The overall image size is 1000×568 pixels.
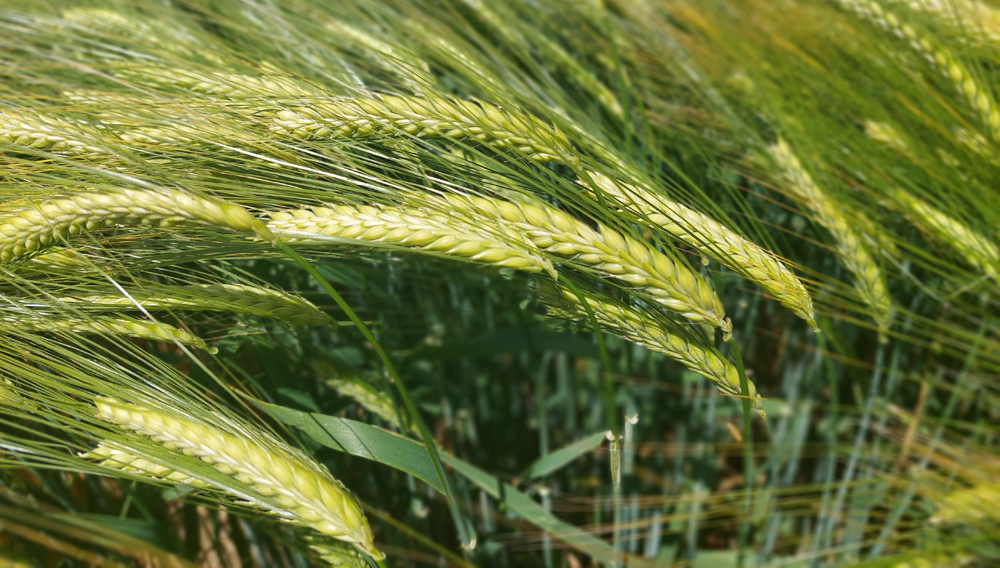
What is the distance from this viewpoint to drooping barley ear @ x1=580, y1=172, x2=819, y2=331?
59 centimetres

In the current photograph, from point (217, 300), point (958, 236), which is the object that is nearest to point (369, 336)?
point (217, 300)

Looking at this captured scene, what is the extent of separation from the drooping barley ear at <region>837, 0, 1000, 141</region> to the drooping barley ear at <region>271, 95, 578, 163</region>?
739mm

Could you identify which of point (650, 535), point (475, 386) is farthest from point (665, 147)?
point (650, 535)

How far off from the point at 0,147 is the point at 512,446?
3.07ft

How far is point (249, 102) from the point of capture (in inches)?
26.1

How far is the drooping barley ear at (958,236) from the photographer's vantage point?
873 mm

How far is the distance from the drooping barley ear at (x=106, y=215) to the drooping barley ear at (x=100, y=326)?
0.07 m

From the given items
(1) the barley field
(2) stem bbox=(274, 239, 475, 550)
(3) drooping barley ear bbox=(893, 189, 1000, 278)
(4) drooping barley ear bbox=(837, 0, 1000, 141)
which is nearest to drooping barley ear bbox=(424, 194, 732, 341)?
(1) the barley field

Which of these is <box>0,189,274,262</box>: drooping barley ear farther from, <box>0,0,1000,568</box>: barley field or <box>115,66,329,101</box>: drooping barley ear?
<box>115,66,329,101</box>: drooping barley ear

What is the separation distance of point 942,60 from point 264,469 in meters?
1.15

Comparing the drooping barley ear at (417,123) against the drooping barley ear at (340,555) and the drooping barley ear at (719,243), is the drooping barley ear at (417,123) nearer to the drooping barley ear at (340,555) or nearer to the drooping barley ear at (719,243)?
the drooping barley ear at (719,243)

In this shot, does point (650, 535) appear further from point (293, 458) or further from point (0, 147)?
point (0, 147)

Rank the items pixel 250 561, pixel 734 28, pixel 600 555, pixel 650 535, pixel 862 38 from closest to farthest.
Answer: pixel 600 555 < pixel 250 561 < pixel 650 535 < pixel 862 38 < pixel 734 28

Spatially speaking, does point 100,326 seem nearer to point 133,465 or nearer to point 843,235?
point 133,465
